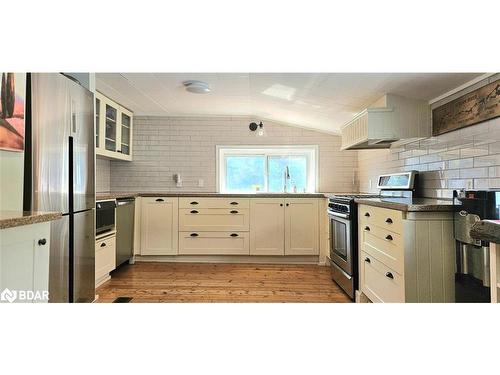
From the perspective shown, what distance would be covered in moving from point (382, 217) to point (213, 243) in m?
2.15

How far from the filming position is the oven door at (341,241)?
2.46 metres

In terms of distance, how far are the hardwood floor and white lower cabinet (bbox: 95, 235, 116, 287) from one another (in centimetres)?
12

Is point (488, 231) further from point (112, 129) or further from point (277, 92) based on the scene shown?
point (112, 129)

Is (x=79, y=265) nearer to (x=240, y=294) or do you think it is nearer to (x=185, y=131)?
(x=240, y=294)

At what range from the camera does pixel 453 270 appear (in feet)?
5.61

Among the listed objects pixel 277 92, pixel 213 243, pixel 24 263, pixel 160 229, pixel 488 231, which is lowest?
pixel 213 243

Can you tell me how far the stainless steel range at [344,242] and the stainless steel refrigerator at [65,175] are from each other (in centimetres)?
213

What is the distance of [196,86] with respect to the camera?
2955 mm

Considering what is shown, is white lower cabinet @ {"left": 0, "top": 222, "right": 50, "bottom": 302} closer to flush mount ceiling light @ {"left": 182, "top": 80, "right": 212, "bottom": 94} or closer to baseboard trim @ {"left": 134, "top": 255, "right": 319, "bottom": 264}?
flush mount ceiling light @ {"left": 182, "top": 80, "right": 212, "bottom": 94}

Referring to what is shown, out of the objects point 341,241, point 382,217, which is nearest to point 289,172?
point 341,241

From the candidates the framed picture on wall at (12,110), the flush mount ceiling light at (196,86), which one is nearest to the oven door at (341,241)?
the flush mount ceiling light at (196,86)

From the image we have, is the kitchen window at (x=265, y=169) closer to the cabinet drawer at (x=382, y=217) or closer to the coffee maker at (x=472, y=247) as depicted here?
the cabinet drawer at (x=382, y=217)

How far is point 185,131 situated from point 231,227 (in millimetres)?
1615

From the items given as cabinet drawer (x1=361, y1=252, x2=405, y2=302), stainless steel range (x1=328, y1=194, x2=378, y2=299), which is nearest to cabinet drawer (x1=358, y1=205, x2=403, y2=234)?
stainless steel range (x1=328, y1=194, x2=378, y2=299)
